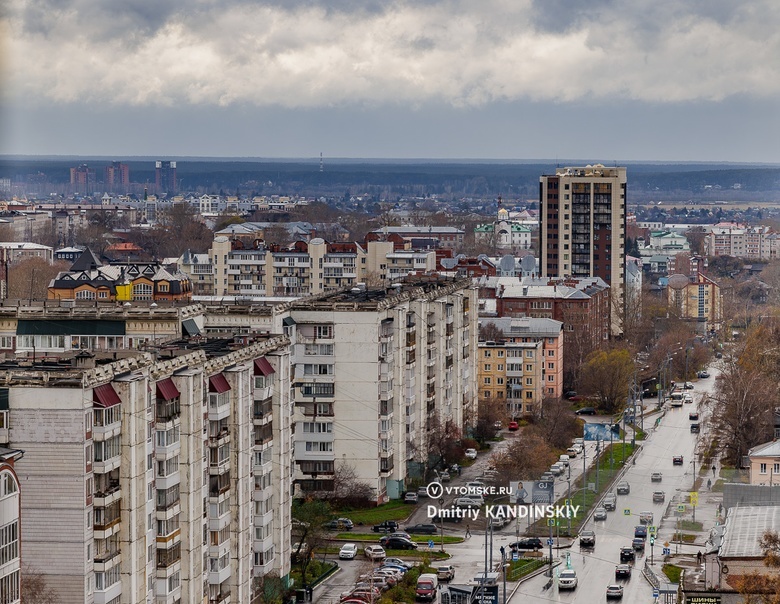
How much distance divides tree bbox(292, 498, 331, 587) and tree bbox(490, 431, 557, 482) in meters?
7.57

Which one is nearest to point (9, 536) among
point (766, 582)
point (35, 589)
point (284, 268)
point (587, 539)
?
point (35, 589)

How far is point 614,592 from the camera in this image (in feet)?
95.9

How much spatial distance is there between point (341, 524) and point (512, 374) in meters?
17.6

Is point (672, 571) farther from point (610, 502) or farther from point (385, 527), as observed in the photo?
point (610, 502)

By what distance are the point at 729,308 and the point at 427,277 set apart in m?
39.1

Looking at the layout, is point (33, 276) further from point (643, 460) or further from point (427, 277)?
point (643, 460)

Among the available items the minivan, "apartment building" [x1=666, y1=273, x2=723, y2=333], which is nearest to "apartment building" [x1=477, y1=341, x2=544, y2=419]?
the minivan

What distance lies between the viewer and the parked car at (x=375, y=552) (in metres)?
31.7

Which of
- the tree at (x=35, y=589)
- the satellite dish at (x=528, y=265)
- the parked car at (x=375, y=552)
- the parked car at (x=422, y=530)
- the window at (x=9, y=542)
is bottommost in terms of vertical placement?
the parked car at (x=422, y=530)

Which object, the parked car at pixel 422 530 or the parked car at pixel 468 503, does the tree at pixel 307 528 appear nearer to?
the parked car at pixel 422 530

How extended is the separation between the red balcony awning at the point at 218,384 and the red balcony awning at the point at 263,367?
1774 mm

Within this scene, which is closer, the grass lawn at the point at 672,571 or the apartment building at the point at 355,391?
the grass lawn at the point at 672,571

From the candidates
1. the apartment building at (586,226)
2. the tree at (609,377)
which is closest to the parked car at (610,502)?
the tree at (609,377)

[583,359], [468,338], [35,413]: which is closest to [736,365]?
[583,359]
